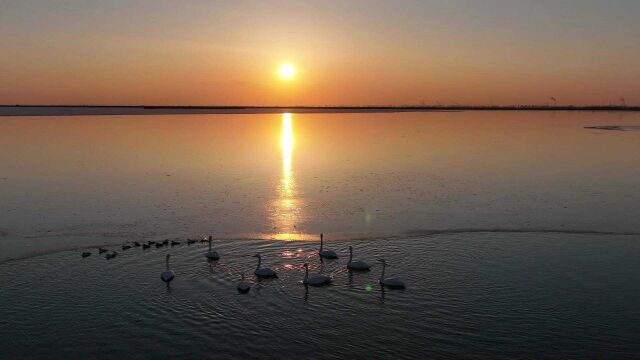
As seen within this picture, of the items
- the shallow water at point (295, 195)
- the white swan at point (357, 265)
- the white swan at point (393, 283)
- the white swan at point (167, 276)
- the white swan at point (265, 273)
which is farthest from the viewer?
the shallow water at point (295, 195)

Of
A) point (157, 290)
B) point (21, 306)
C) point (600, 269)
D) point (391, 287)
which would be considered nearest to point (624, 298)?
point (600, 269)

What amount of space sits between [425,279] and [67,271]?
56.7ft

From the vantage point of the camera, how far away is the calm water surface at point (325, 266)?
65.3 feet

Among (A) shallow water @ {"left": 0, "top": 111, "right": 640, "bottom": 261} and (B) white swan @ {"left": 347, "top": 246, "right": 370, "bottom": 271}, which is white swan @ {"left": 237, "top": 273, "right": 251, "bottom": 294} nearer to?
(B) white swan @ {"left": 347, "top": 246, "right": 370, "bottom": 271}

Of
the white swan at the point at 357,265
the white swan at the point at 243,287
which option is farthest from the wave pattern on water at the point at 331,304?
the white swan at the point at 357,265

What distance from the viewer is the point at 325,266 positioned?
27.6 m

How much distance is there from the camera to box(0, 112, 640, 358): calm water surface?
65.3ft

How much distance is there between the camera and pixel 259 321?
2138 cm

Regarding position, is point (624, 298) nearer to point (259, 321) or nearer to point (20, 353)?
point (259, 321)

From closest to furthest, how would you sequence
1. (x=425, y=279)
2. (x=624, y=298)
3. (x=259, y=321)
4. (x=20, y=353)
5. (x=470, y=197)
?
(x=20, y=353)
(x=259, y=321)
(x=624, y=298)
(x=425, y=279)
(x=470, y=197)

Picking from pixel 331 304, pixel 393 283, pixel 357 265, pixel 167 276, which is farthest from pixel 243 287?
pixel 393 283

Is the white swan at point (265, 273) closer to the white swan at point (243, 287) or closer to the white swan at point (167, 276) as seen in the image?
the white swan at point (243, 287)

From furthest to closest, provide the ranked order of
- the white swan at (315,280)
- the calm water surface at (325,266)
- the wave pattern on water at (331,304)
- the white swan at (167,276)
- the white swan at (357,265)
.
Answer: the white swan at (357,265), the white swan at (167,276), the white swan at (315,280), the calm water surface at (325,266), the wave pattern on water at (331,304)

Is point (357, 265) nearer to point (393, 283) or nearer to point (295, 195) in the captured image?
point (393, 283)
